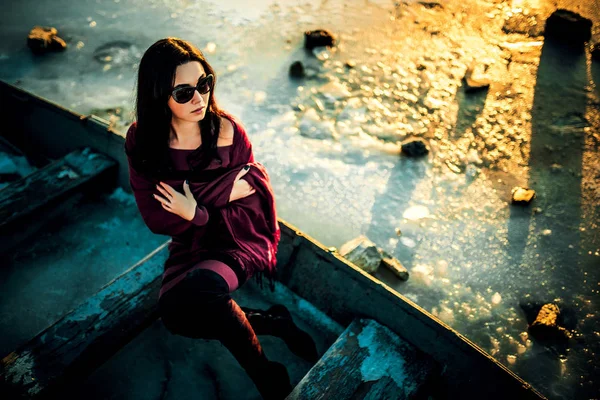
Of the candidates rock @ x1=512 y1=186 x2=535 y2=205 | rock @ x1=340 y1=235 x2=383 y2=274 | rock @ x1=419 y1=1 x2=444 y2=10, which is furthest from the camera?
rock @ x1=419 y1=1 x2=444 y2=10

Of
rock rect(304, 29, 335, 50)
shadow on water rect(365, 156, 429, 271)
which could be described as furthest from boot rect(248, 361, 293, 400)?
rock rect(304, 29, 335, 50)

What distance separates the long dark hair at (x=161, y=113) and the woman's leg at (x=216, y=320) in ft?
1.90

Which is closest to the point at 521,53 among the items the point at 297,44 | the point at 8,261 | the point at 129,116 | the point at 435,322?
the point at 297,44

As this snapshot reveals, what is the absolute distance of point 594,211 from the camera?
3.44 m

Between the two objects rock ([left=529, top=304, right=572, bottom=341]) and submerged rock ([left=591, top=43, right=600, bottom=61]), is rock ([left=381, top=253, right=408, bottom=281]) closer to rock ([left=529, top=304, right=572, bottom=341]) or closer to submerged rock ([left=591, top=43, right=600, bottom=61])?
rock ([left=529, top=304, right=572, bottom=341])

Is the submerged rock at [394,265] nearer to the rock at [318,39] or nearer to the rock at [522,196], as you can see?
the rock at [522,196]

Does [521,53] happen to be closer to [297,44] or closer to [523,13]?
[523,13]

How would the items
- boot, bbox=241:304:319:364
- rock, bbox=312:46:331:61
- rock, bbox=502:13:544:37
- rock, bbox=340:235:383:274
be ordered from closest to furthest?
boot, bbox=241:304:319:364 < rock, bbox=340:235:383:274 < rock, bbox=312:46:331:61 < rock, bbox=502:13:544:37

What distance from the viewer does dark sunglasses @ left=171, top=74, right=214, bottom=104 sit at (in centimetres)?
175

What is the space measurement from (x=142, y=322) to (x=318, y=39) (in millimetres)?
4451

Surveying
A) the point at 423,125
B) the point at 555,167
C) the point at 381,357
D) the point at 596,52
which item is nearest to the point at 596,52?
the point at 596,52

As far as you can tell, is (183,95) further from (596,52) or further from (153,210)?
(596,52)

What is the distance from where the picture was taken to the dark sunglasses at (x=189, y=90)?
1753 mm

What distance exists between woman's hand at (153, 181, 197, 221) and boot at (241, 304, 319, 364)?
26.9 inches
